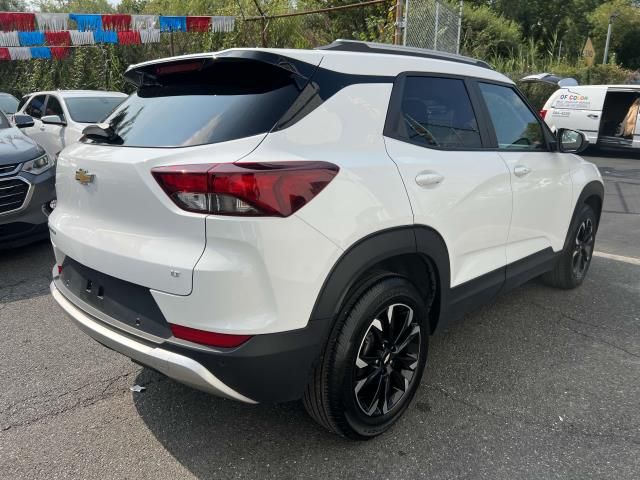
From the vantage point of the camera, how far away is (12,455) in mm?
2396

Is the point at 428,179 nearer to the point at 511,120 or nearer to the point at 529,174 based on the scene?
the point at 529,174

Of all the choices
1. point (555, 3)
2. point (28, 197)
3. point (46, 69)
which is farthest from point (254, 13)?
point (555, 3)

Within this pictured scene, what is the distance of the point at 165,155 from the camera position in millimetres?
2066

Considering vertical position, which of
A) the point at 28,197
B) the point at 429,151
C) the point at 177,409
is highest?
the point at 429,151

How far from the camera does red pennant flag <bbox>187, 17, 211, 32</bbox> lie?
12.5 m

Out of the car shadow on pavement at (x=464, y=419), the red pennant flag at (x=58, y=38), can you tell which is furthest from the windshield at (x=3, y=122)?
the red pennant flag at (x=58, y=38)

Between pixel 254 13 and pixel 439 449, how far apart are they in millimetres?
16308

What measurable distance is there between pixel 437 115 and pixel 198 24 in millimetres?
11413

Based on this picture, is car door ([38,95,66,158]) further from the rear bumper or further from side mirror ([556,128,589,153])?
side mirror ([556,128,589,153])

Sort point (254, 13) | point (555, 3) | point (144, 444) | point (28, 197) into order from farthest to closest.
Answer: point (555, 3) < point (254, 13) < point (28, 197) < point (144, 444)

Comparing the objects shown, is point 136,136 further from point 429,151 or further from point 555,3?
point 555,3

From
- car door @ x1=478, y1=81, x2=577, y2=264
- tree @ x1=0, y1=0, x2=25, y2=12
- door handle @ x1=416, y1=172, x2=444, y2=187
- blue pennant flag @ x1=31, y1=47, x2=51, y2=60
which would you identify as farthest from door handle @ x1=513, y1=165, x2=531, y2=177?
tree @ x1=0, y1=0, x2=25, y2=12

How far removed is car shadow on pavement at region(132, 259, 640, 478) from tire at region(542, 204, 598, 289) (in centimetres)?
75

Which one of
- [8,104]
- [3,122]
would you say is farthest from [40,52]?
[3,122]
